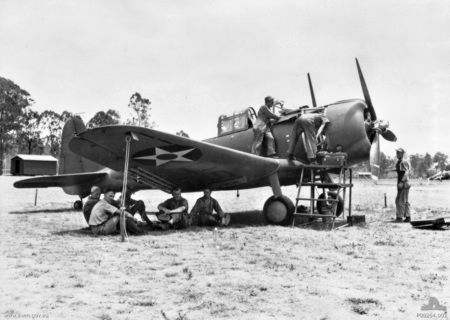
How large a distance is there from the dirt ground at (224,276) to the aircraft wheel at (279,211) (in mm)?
1314

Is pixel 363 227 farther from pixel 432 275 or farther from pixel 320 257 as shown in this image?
pixel 432 275

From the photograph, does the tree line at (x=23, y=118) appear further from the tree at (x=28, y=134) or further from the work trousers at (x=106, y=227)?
the work trousers at (x=106, y=227)

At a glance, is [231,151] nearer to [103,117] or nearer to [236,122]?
[236,122]

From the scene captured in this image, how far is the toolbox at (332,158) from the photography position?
845 centimetres

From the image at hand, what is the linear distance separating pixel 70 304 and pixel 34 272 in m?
1.24

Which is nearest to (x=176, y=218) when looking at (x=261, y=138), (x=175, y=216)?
(x=175, y=216)

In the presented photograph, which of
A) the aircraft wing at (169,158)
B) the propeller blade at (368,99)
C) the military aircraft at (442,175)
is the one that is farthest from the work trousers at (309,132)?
the military aircraft at (442,175)

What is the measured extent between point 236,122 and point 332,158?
2647 mm

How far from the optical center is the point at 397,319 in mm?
2998

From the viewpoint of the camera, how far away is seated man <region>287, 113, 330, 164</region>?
8523mm

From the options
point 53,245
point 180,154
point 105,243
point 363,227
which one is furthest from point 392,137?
point 53,245

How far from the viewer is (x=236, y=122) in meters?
10.4

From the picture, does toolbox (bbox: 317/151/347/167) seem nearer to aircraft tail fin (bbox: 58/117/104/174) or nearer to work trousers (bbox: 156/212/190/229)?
work trousers (bbox: 156/212/190/229)

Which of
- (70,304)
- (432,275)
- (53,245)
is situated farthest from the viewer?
(53,245)
